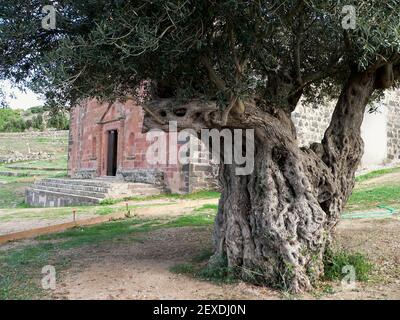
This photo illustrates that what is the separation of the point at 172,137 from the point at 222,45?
36.0ft

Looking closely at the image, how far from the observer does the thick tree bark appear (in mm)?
4926

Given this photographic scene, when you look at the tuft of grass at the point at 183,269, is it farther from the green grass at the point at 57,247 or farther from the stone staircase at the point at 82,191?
the stone staircase at the point at 82,191

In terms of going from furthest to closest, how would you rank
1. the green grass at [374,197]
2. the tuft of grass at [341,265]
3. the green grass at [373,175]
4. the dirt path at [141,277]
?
the green grass at [373,175] → the green grass at [374,197] → the tuft of grass at [341,265] → the dirt path at [141,277]

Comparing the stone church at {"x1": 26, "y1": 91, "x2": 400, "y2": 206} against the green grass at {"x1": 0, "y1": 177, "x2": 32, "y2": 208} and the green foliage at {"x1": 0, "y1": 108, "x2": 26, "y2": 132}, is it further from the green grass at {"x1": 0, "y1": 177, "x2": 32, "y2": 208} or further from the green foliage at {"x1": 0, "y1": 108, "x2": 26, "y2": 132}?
the green foliage at {"x1": 0, "y1": 108, "x2": 26, "y2": 132}

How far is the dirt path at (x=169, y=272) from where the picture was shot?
4.62 metres

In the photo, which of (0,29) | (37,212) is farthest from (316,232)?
(37,212)

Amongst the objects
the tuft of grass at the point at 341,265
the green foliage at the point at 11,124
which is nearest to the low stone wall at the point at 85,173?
the tuft of grass at the point at 341,265

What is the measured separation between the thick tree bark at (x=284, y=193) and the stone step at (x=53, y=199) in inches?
391

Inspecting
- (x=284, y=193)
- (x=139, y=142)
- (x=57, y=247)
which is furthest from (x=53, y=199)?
(x=284, y=193)

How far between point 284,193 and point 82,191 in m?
12.4

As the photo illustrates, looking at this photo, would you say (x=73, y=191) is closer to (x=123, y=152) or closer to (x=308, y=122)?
(x=123, y=152)

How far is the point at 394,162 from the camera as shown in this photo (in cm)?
1961
